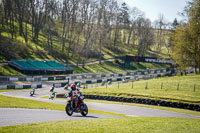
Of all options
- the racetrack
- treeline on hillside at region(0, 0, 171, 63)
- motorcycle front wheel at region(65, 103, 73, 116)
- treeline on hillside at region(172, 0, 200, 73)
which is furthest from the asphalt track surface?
treeline on hillside at region(0, 0, 171, 63)

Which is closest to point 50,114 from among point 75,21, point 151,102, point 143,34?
point 151,102

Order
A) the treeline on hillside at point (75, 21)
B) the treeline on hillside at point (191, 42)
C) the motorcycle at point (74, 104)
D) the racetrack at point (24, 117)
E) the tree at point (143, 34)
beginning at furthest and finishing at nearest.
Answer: the tree at point (143, 34), the treeline on hillside at point (75, 21), the treeline on hillside at point (191, 42), the motorcycle at point (74, 104), the racetrack at point (24, 117)

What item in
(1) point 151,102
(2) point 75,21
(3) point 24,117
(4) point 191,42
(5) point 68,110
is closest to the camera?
(3) point 24,117

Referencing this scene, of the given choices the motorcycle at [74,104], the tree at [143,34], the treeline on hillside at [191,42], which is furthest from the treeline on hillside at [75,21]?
the motorcycle at [74,104]

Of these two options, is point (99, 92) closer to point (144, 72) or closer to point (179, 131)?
point (179, 131)

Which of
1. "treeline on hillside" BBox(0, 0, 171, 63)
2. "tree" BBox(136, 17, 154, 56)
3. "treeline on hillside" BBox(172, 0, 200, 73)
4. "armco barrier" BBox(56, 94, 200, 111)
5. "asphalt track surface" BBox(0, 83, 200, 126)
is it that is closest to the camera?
"asphalt track surface" BBox(0, 83, 200, 126)

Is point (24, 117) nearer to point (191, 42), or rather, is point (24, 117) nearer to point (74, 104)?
point (74, 104)

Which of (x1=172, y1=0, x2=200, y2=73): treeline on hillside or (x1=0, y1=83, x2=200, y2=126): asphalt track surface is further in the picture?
(x1=172, y1=0, x2=200, y2=73): treeline on hillside

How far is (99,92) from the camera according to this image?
128ft

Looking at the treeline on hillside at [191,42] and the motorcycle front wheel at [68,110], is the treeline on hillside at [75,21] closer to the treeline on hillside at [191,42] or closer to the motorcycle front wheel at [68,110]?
the treeline on hillside at [191,42]

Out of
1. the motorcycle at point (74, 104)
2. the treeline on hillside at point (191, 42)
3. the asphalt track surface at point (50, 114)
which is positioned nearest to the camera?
the asphalt track surface at point (50, 114)

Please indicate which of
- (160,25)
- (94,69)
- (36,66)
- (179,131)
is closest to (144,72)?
(94,69)

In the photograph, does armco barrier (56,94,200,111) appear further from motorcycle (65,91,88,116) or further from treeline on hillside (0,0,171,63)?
treeline on hillside (0,0,171,63)

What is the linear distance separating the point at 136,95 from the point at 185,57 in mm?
25188
